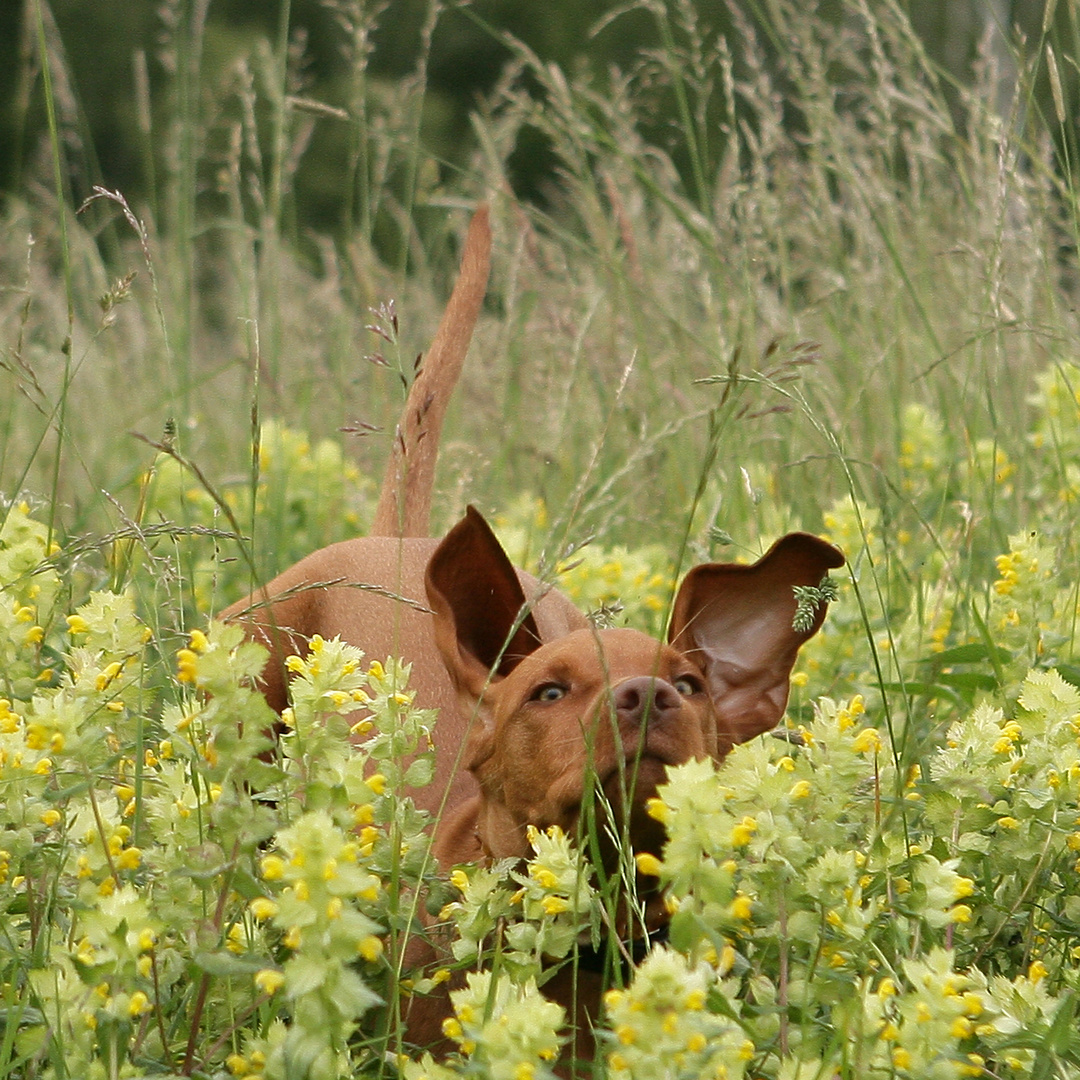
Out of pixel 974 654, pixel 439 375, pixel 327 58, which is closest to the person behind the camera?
pixel 974 654

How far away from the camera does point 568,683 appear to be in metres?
2.04

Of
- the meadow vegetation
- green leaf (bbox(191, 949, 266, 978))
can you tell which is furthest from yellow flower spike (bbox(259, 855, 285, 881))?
green leaf (bbox(191, 949, 266, 978))

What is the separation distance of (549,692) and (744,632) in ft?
1.19

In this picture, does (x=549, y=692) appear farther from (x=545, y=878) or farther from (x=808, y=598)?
(x=545, y=878)

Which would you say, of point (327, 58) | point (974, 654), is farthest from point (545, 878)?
point (327, 58)

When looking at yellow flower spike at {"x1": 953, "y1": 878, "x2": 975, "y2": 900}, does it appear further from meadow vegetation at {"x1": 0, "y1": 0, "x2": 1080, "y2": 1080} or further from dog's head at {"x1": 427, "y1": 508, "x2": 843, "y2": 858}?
dog's head at {"x1": 427, "y1": 508, "x2": 843, "y2": 858}

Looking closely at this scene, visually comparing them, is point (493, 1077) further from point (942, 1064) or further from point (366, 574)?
point (366, 574)

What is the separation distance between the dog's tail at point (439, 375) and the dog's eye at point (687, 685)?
82 cm

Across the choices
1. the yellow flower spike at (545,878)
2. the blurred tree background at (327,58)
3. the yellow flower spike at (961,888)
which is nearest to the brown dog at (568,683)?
the yellow flower spike at (545,878)

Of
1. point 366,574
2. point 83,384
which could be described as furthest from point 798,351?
point 83,384

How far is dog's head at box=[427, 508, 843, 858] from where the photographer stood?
187cm

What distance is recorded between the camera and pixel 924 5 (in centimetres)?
1559

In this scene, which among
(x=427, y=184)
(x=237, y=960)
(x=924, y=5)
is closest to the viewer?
(x=237, y=960)

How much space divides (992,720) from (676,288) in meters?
3.25
